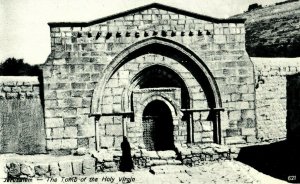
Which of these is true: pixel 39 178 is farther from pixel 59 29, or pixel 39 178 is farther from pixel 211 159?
pixel 211 159

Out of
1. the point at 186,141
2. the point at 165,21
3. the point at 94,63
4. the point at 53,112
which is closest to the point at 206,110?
the point at 186,141

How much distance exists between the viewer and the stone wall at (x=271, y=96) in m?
12.0

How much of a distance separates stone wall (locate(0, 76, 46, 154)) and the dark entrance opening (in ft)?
10.8

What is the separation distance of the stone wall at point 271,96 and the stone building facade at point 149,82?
177cm

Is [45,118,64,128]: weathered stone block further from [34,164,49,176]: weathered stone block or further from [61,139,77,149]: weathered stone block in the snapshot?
[34,164,49,176]: weathered stone block

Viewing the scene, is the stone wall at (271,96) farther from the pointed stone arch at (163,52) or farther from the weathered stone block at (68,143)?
the weathered stone block at (68,143)

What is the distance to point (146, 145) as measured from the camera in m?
10.5

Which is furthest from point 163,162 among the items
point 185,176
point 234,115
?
point 234,115

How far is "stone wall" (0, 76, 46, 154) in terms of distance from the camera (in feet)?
30.3

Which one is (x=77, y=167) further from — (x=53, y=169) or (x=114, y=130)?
(x=114, y=130)

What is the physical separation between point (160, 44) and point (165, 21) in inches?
29.9

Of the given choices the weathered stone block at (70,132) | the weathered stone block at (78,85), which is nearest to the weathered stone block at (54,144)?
the weathered stone block at (70,132)

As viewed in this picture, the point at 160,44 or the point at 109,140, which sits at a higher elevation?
the point at 160,44

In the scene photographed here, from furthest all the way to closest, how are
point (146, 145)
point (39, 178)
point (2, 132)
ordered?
point (146, 145) → point (2, 132) → point (39, 178)
